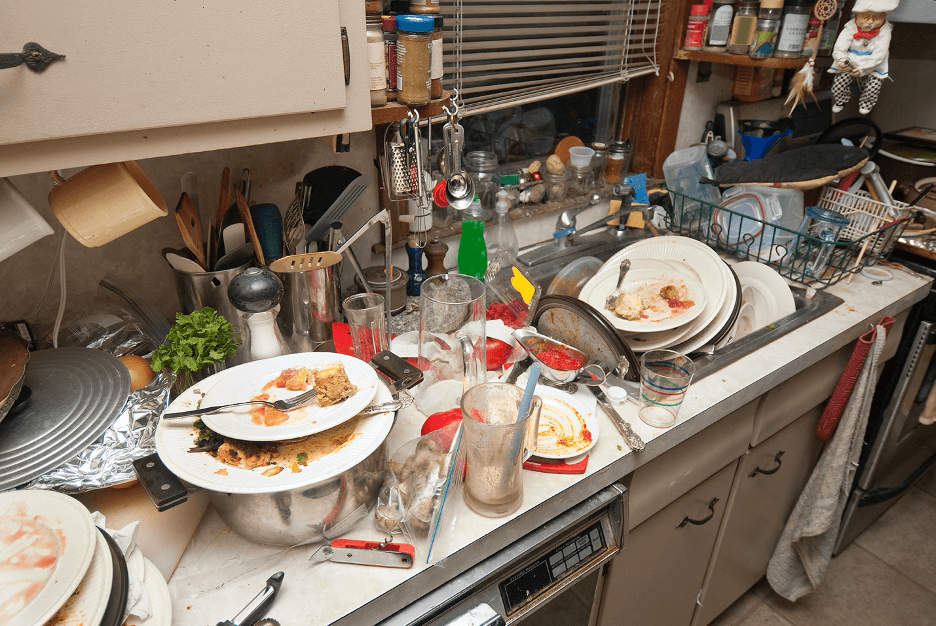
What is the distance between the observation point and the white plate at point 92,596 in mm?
575

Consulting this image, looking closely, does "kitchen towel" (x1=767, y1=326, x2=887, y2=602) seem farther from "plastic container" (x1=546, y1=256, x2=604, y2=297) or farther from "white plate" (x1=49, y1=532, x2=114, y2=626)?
"white plate" (x1=49, y1=532, x2=114, y2=626)

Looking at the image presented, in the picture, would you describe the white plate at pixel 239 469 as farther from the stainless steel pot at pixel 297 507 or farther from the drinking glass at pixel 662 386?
the drinking glass at pixel 662 386

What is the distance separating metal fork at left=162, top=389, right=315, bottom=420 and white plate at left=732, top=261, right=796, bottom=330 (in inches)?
45.1

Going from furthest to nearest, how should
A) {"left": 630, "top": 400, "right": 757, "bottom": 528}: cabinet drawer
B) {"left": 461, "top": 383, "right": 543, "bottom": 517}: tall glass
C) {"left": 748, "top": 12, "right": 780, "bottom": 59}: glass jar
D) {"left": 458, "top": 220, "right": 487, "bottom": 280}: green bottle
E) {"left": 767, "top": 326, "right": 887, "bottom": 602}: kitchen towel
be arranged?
{"left": 748, "top": 12, "right": 780, "bottom": 59}: glass jar
{"left": 767, "top": 326, "right": 887, "bottom": 602}: kitchen towel
{"left": 458, "top": 220, "right": 487, "bottom": 280}: green bottle
{"left": 630, "top": 400, "right": 757, "bottom": 528}: cabinet drawer
{"left": 461, "top": 383, "right": 543, "bottom": 517}: tall glass

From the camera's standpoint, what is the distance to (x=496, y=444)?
797 millimetres

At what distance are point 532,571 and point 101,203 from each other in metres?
0.87

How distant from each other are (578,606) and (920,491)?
2.01m

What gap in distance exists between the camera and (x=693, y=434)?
1119mm

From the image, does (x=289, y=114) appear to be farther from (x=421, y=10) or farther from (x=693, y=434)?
(x=693, y=434)

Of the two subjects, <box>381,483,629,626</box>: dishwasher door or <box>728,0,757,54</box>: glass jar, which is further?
<box>728,0,757,54</box>: glass jar

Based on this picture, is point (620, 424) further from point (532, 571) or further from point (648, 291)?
point (648, 291)

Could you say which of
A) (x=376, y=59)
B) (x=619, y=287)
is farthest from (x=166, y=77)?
(x=619, y=287)

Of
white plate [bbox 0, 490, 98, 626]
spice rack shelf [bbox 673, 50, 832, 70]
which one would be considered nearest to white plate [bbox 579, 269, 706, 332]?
spice rack shelf [bbox 673, 50, 832, 70]

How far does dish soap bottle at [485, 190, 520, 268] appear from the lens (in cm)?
153
